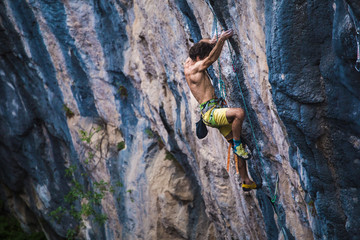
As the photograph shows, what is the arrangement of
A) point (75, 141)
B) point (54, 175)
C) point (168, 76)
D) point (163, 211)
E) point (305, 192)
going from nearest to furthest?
point (305, 192), point (168, 76), point (163, 211), point (75, 141), point (54, 175)

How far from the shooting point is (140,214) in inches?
327

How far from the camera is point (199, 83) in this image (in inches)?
188

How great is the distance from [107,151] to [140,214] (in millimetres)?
1584

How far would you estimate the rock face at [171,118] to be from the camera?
3.42 meters

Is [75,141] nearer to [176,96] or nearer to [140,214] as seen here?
[140,214]

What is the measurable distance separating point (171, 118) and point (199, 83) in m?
2.42

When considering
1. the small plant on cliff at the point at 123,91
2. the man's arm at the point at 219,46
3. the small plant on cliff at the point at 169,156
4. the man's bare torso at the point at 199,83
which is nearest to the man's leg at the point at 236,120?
the man's bare torso at the point at 199,83

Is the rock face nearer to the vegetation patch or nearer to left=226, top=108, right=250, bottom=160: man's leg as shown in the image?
the vegetation patch

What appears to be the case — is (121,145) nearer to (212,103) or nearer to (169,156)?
(169,156)

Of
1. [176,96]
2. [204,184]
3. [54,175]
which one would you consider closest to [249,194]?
[204,184]

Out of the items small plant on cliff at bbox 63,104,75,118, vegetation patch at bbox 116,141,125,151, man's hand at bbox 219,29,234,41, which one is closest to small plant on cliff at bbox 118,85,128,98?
vegetation patch at bbox 116,141,125,151

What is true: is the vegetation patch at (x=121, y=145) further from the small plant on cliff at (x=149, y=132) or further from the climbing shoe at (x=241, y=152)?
the climbing shoe at (x=241, y=152)

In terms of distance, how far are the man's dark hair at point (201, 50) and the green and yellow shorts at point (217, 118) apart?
61 cm

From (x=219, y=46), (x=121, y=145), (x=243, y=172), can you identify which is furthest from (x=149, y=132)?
(x=219, y=46)
